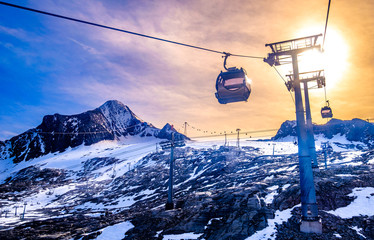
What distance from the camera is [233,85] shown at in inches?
677

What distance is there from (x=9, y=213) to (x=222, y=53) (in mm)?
82720

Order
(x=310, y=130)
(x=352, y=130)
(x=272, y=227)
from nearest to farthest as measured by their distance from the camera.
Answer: (x=272, y=227) < (x=310, y=130) < (x=352, y=130)

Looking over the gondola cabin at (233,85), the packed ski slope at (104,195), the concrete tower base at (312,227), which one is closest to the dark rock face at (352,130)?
the packed ski slope at (104,195)

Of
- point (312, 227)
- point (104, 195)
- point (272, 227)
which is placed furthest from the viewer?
point (104, 195)

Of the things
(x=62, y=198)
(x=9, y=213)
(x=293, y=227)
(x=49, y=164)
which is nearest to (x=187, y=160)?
(x=62, y=198)

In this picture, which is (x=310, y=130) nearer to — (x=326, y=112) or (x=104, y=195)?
(x=326, y=112)

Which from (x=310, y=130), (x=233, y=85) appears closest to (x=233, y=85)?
(x=233, y=85)

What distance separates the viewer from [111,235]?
23391mm

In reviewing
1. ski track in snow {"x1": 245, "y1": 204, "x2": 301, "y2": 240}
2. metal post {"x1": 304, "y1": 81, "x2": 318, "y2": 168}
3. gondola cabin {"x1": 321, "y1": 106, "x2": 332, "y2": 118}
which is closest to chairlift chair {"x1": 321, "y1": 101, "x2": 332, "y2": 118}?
gondola cabin {"x1": 321, "y1": 106, "x2": 332, "y2": 118}

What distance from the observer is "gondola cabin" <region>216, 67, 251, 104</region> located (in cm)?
1704

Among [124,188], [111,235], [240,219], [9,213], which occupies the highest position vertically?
[240,219]

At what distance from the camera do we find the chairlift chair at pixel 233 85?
1703 cm

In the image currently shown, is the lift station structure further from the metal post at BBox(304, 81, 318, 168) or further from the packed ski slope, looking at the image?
the metal post at BBox(304, 81, 318, 168)

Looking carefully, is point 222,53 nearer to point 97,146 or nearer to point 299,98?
point 299,98
